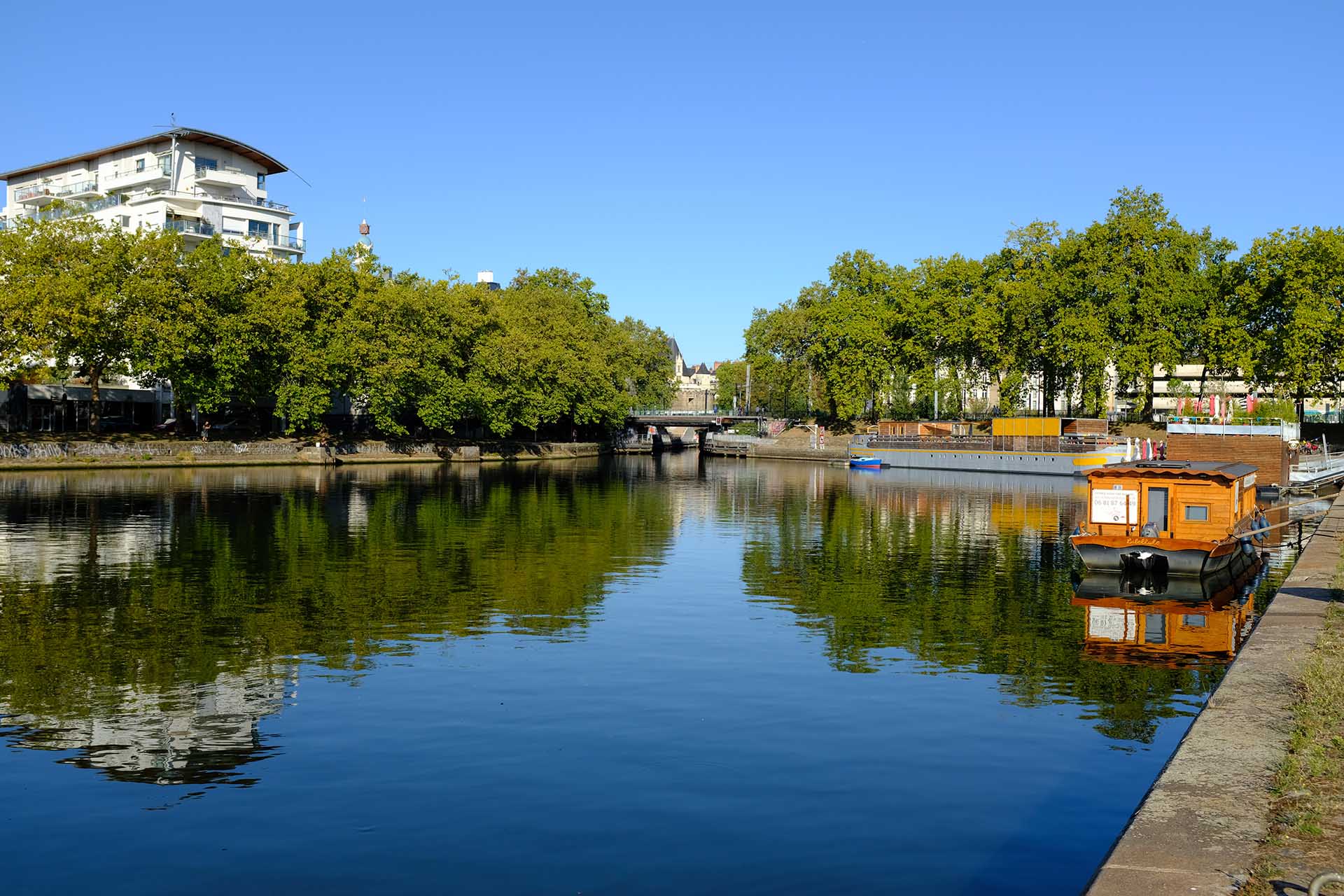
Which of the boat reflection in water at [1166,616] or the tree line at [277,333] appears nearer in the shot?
the boat reflection in water at [1166,616]

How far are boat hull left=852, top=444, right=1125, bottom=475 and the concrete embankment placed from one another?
4010cm

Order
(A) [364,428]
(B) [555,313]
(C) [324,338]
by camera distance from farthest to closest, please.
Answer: (B) [555,313] → (A) [364,428] → (C) [324,338]

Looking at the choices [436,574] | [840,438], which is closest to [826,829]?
[436,574]

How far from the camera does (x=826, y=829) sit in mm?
13641

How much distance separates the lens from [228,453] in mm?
88250

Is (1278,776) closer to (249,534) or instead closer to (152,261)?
(249,534)

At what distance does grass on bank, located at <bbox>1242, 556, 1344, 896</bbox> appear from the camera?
9.66m

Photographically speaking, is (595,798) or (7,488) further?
(7,488)

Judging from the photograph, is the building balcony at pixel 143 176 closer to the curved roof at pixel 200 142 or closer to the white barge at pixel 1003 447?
the curved roof at pixel 200 142

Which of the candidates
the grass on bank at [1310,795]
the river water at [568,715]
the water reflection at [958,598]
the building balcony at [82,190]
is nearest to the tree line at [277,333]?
the building balcony at [82,190]

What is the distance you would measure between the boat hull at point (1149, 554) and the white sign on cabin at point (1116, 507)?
2.27 meters

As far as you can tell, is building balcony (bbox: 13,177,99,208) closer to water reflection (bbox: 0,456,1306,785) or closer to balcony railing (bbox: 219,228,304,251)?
balcony railing (bbox: 219,228,304,251)

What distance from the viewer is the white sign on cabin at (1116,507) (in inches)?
1449

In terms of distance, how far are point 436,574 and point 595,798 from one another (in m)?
20.1
